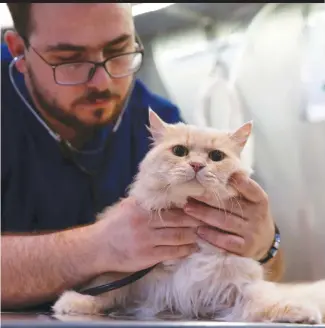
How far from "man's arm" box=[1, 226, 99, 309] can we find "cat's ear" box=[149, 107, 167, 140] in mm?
272

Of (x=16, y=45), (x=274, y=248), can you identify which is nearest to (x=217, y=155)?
(x=274, y=248)

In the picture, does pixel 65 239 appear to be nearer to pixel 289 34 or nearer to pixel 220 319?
pixel 220 319

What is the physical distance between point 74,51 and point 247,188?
0.55 metres

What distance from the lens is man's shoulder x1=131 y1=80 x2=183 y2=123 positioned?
57.1 inches

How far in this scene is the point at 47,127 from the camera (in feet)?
4.59

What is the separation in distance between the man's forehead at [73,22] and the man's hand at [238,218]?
20.4 inches

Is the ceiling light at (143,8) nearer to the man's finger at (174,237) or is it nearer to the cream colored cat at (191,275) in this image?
the cream colored cat at (191,275)

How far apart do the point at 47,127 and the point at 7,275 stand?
378 millimetres

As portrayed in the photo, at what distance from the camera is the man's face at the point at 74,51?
138 centimetres

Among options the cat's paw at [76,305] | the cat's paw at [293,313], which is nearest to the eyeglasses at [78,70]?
the cat's paw at [76,305]

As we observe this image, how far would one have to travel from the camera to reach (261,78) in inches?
58.1

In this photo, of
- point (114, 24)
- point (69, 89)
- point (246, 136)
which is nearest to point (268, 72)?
point (246, 136)

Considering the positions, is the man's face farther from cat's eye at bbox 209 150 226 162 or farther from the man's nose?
cat's eye at bbox 209 150 226 162

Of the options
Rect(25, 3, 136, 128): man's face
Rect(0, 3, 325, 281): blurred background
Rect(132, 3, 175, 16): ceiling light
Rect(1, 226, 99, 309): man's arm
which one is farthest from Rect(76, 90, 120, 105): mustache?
Rect(1, 226, 99, 309): man's arm
